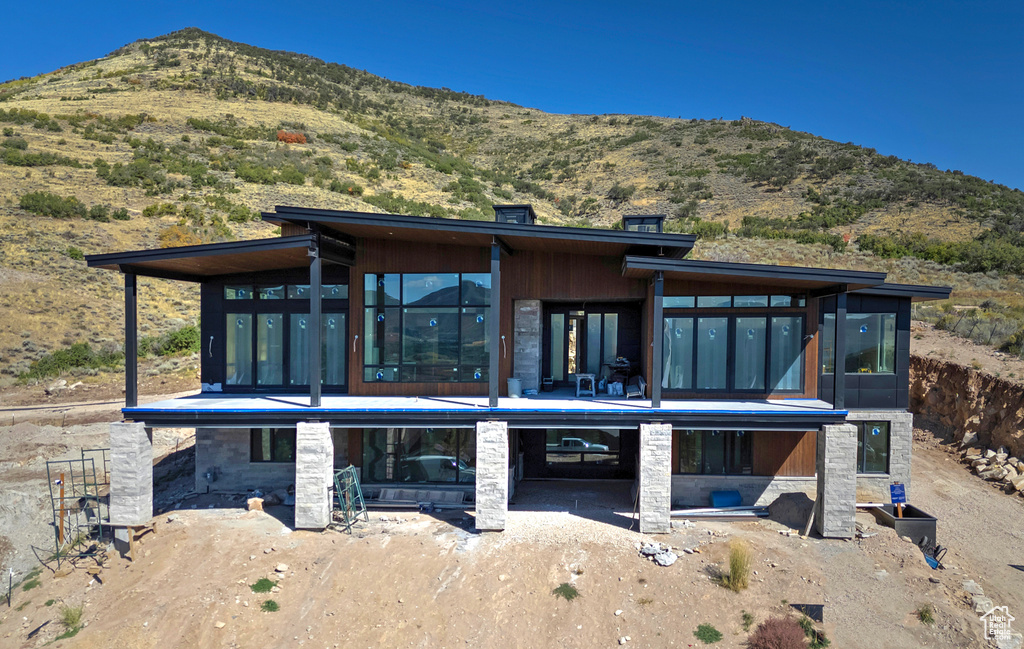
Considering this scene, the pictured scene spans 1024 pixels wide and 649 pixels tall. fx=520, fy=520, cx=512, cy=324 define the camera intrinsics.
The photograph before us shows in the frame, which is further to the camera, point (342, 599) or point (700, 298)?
point (700, 298)

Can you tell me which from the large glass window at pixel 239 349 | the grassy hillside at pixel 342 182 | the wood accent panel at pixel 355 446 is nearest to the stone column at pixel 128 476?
the large glass window at pixel 239 349

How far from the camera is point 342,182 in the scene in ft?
109

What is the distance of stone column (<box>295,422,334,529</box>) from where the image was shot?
966cm

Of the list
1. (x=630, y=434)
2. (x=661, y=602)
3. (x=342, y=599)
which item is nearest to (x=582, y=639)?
(x=661, y=602)

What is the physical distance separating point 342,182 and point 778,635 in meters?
32.9

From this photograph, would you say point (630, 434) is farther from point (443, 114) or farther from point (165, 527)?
point (443, 114)

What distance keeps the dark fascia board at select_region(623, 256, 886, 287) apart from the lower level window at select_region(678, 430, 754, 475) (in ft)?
11.5

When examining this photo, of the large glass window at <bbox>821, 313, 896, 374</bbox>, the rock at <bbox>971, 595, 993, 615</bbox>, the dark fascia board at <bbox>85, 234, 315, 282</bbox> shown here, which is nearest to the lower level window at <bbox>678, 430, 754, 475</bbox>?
the large glass window at <bbox>821, 313, 896, 374</bbox>

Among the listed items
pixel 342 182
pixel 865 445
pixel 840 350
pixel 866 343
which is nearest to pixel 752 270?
pixel 840 350

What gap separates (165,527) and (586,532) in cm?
812

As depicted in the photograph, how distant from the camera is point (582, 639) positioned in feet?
23.0

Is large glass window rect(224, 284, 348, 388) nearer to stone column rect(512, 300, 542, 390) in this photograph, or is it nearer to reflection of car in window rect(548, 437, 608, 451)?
stone column rect(512, 300, 542, 390)

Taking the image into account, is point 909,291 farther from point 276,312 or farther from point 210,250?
point 210,250

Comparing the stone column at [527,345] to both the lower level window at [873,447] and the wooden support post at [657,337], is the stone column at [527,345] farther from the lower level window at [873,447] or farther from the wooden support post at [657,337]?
the lower level window at [873,447]
